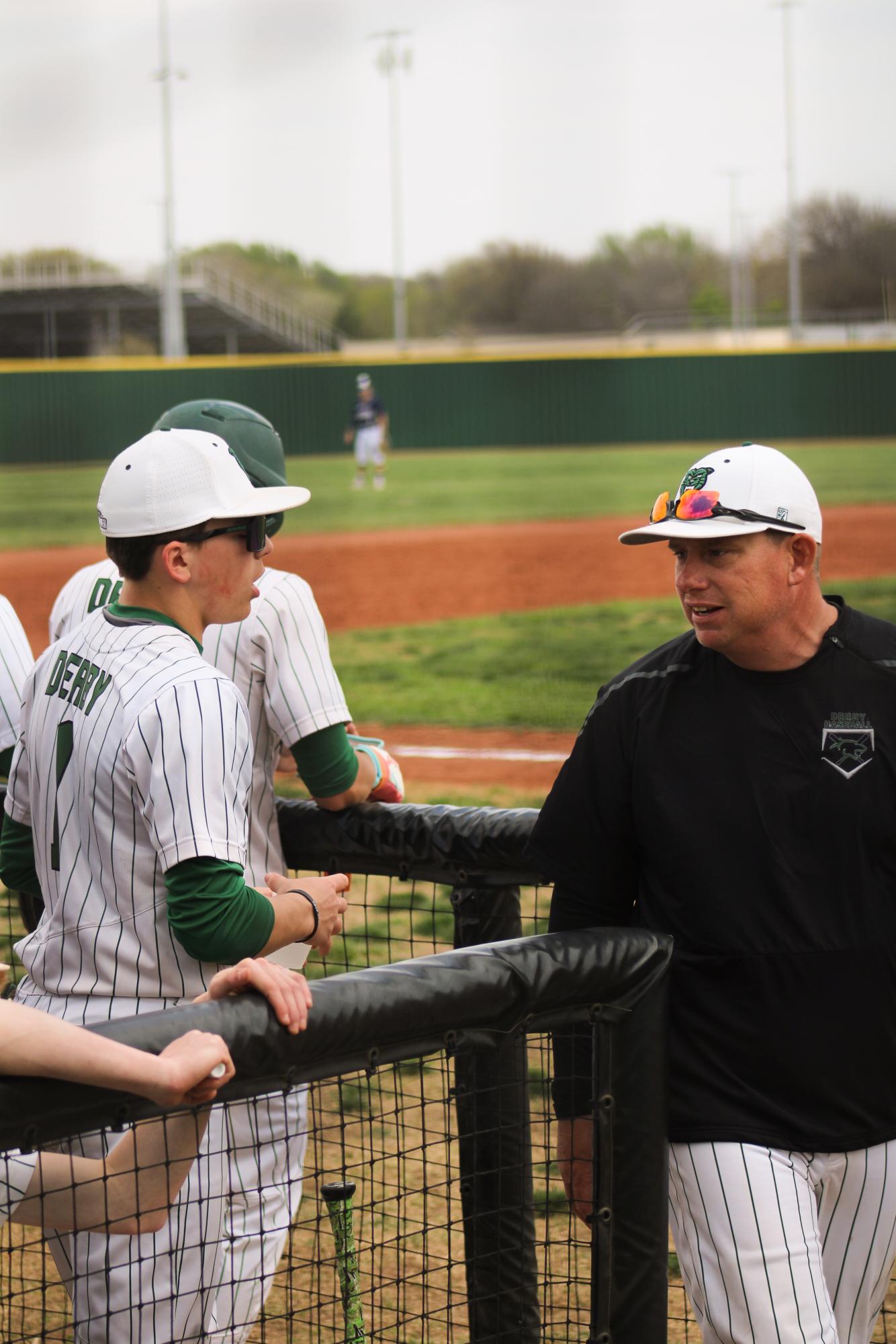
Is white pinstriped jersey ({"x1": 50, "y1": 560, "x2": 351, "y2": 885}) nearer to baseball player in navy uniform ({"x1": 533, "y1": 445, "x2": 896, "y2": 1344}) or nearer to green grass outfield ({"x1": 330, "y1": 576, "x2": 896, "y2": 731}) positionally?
baseball player in navy uniform ({"x1": 533, "y1": 445, "x2": 896, "y2": 1344})

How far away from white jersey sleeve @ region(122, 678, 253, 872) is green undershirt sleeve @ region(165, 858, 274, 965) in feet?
0.07

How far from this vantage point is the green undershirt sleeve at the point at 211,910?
1808 mm

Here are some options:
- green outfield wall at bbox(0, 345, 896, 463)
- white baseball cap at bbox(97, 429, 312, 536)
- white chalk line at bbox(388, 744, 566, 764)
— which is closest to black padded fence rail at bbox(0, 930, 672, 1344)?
white baseball cap at bbox(97, 429, 312, 536)

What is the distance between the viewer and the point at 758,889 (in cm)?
197

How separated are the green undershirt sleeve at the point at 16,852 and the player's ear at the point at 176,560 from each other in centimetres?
52

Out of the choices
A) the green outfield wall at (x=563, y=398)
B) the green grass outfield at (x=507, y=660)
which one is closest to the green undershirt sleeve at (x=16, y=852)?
the green grass outfield at (x=507, y=660)

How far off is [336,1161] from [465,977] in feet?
7.42

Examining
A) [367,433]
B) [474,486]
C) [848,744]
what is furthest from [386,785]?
[474,486]

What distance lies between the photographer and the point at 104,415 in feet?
78.7

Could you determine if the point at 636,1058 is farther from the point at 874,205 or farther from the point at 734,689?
the point at 874,205

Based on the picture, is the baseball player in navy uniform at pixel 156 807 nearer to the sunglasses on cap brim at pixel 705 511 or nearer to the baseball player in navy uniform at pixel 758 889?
the baseball player in navy uniform at pixel 758 889

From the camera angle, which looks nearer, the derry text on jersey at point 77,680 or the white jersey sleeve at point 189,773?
the white jersey sleeve at point 189,773

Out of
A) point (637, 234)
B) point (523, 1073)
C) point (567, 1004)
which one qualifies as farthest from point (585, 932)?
point (637, 234)

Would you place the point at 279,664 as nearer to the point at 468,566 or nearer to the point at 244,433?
the point at 244,433
